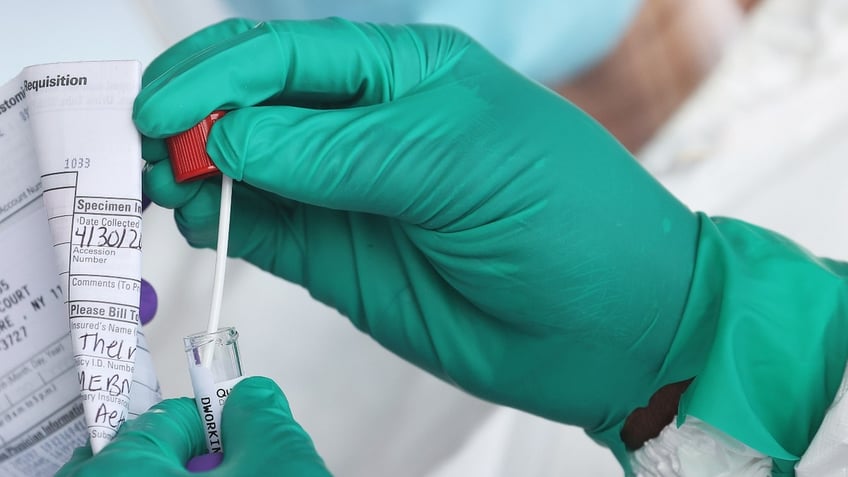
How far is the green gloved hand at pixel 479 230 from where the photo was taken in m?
0.56

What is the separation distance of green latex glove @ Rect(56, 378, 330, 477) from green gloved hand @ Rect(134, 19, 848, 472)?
15 centimetres

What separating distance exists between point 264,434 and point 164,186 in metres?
0.20

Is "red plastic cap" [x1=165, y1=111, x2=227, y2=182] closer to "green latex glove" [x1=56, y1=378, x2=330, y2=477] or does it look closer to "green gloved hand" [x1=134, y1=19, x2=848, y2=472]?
"green gloved hand" [x1=134, y1=19, x2=848, y2=472]

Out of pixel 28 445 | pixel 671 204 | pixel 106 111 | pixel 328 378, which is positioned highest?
pixel 106 111

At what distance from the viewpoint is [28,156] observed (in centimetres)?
53

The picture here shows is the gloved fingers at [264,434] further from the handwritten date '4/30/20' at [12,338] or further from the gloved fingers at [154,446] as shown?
the handwritten date '4/30/20' at [12,338]

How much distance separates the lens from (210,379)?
1.75 feet

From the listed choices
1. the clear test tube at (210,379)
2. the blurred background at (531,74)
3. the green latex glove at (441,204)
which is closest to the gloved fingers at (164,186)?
the green latex glove at (441,204)

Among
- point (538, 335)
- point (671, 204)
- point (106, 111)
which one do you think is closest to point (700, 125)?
point (671, 204)

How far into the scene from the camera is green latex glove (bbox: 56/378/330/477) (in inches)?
18.0

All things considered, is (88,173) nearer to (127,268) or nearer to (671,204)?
(127,268)

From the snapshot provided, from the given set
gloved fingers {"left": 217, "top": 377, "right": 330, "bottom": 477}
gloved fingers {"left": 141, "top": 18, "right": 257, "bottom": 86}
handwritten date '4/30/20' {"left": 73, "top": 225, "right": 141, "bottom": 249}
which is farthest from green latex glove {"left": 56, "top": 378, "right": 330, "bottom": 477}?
gloved fingers {"left": 141, "top": 18, "right": 257, "bottom": 86}

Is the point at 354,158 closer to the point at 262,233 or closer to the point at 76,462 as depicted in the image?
the point at 262,233

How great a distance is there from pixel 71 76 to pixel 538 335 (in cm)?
41
